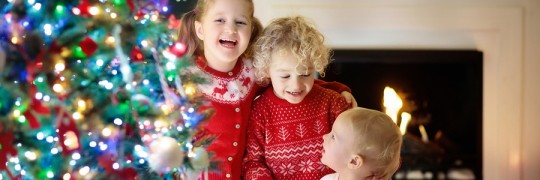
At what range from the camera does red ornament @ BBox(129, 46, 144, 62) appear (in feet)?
5.39

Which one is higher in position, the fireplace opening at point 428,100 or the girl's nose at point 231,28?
the girl's nose at point 231,28

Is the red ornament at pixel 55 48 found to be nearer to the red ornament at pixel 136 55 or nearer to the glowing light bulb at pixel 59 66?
the glowing light bulb at pixel 59 66

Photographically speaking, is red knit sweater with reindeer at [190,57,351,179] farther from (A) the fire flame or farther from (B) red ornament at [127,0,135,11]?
(A) the fire flame

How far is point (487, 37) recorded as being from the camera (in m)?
3.31

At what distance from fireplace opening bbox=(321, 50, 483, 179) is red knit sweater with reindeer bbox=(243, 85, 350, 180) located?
4.34 ft

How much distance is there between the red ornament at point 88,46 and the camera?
62.9 inches

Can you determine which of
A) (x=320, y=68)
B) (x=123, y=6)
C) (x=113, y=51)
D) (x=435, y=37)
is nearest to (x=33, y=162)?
(x=113, y=51)

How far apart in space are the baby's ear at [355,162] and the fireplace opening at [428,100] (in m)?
1.59

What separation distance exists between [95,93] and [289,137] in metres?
0.64

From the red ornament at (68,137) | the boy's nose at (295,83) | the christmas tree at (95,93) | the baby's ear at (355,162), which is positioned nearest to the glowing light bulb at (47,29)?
the christmas tree at (95,93)

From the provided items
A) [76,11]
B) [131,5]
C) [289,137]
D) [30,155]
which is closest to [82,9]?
[76,11]

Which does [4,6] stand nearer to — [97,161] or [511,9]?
[97,161]

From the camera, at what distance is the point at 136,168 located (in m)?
1.70

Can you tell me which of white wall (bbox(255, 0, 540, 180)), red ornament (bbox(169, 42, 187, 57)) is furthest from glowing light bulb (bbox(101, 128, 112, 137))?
white wall (bbox(255, 0, 540, 180))
